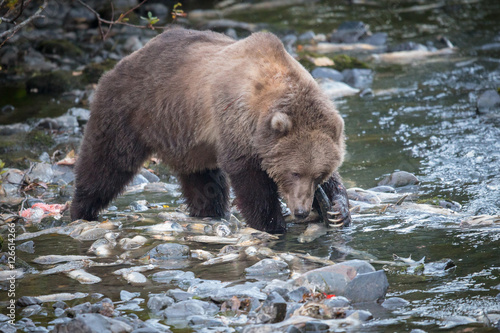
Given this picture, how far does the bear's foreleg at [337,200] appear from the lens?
5.90m

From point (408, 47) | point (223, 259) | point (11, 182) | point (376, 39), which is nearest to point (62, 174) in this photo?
point (11, 182)

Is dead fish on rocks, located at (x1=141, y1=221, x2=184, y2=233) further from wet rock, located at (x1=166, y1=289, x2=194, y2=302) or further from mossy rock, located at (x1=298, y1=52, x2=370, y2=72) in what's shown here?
mossy rock, located at (x1=298, y1=52, x2=370, y2=72)

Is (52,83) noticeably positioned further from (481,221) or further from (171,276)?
(481,221)

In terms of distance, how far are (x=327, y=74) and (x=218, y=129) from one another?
7.68m

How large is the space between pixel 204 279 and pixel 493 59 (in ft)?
35.6

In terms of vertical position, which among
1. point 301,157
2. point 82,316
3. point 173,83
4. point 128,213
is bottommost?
point 128,213

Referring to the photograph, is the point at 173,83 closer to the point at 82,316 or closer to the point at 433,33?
the point at 82,316

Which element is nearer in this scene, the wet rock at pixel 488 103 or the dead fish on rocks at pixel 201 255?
the dead fish on rocks at pixel 201 255

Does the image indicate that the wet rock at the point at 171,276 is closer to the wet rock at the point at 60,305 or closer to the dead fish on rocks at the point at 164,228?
the wet rock at the point at 60,305

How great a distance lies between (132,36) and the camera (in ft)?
56.6

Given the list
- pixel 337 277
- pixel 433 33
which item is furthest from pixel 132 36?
pixel 337 277

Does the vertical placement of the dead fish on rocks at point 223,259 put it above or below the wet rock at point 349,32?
below

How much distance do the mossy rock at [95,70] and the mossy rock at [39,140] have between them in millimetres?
3614

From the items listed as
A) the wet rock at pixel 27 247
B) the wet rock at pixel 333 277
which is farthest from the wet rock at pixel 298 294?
the wet rock at pixel 27 247
